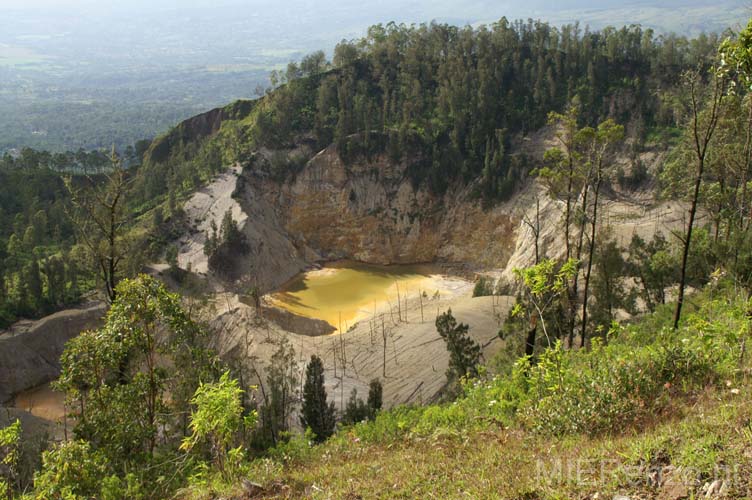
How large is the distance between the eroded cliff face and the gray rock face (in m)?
17.6

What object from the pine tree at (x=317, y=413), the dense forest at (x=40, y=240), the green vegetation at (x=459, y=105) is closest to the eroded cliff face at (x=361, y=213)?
the green vegetation at (x=459, y=105)

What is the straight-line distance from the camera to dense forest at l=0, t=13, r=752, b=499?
9.41m

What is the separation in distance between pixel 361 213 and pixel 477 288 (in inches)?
642

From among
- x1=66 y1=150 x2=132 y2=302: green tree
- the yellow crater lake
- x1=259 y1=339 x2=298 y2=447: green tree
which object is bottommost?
the yellow crater lake

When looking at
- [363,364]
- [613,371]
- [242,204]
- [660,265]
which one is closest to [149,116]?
[242,204]

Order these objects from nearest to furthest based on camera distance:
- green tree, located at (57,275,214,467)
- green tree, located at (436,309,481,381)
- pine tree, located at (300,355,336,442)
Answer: green tree, located at (57,275,214,467) → pine tree, located at (300,355,336,442) → green tree, located at (436,309,481,381)

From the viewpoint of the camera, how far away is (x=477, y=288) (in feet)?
129

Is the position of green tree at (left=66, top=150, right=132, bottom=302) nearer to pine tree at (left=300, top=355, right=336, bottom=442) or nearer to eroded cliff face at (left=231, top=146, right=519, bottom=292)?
pine tree at (left=300, top=355, right=336, bottom=442)

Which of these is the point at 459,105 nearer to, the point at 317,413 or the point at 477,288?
the point at 477,288

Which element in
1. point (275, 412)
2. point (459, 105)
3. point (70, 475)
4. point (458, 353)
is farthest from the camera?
point (459, 105)

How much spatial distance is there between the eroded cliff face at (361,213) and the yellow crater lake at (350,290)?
5.57ft

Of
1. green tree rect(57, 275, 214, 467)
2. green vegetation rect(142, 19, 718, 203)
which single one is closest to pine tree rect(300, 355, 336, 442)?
green tree rect(57, 275, 214, 467)

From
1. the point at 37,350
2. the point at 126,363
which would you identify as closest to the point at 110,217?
the point at 126,363

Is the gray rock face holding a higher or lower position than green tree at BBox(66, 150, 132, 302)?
lower
